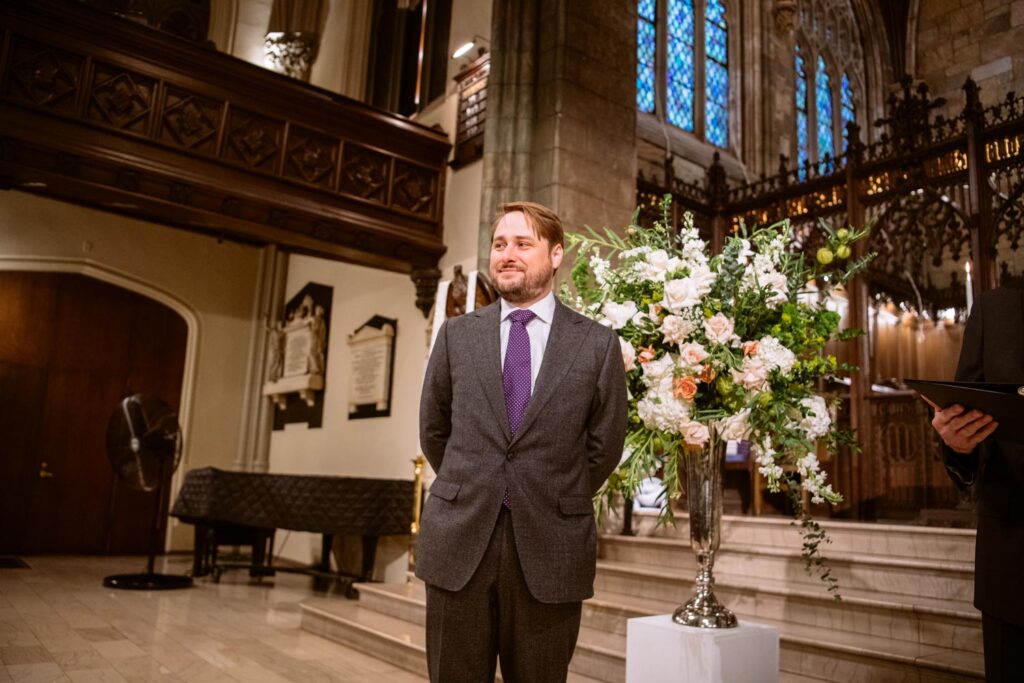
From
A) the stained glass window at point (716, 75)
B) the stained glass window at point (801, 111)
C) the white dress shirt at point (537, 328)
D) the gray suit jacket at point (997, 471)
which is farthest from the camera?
the stained glass window at point (801, 111)

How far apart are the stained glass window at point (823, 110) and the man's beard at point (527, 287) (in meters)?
11.4

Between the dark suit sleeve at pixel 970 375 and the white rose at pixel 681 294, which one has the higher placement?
the white rose at pixel 681 294

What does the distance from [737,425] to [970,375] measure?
2.88 feet

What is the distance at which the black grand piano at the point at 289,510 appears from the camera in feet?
21.3

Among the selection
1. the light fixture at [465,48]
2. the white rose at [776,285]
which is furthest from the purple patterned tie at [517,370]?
the light fixture at [465,48]

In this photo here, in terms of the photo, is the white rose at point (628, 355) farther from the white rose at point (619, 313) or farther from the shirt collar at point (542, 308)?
the shirt collar at point (542, 308)

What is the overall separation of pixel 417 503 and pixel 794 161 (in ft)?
26.0

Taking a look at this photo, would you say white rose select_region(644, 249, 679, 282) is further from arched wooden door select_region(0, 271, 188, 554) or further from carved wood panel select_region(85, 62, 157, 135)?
arched wooden door select_region(0, 271, 188, 554)

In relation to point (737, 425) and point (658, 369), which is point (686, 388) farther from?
point (737, 425)

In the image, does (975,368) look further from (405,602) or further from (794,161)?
(794,161)

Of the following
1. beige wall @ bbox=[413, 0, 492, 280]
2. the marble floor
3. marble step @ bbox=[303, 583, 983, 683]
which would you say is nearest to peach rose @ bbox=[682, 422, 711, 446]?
marble step @ bbox=[303, 583, 983, 683]

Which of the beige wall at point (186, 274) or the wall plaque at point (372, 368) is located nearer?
the wall plaque at point (372, 368)

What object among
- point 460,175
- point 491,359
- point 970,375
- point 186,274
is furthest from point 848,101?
point 491,359

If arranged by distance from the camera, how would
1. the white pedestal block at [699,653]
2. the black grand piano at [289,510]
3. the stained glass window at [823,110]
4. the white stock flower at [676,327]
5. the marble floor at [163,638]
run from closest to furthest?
the white pedestal block at [699,653]
the white stock flower at [676,327]
the marble floor at [163,638]
the black grand piano at [289,510]
the stained glass window at [823,110]
